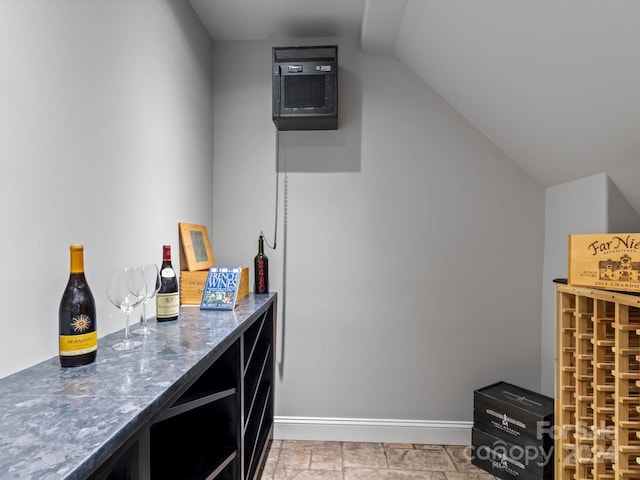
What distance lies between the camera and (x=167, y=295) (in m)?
1.56

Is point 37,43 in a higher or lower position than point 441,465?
higher

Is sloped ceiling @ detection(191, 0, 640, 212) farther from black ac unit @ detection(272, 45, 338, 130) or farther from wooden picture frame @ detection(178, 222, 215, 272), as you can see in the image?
wooden picture frame @ detection(178, 222, 215, 272)

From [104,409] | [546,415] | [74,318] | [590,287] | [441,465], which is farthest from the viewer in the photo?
[441,465]

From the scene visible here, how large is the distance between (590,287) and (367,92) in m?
1.68

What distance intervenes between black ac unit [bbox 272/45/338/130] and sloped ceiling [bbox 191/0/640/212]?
9.0 inches

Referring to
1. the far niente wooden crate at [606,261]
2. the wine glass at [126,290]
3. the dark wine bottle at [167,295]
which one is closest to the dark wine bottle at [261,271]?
the dark wine bottle at [167,295]

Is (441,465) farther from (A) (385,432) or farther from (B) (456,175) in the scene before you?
(B) (456,175)

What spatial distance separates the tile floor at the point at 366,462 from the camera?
2.03 meters

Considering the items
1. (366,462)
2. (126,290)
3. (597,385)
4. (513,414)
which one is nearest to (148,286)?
(126,290)

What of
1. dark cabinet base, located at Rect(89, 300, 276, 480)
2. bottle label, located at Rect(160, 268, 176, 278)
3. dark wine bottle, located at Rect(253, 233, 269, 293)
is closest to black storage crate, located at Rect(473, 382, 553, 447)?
dark cabinet base, located at Rect(89, 300, 276, 480)

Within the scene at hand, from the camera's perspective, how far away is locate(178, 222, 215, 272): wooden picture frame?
2002 mm

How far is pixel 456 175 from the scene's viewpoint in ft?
7.88

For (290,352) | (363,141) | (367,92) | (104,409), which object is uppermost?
(367,92)

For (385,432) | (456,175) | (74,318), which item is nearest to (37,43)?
(74,318)
